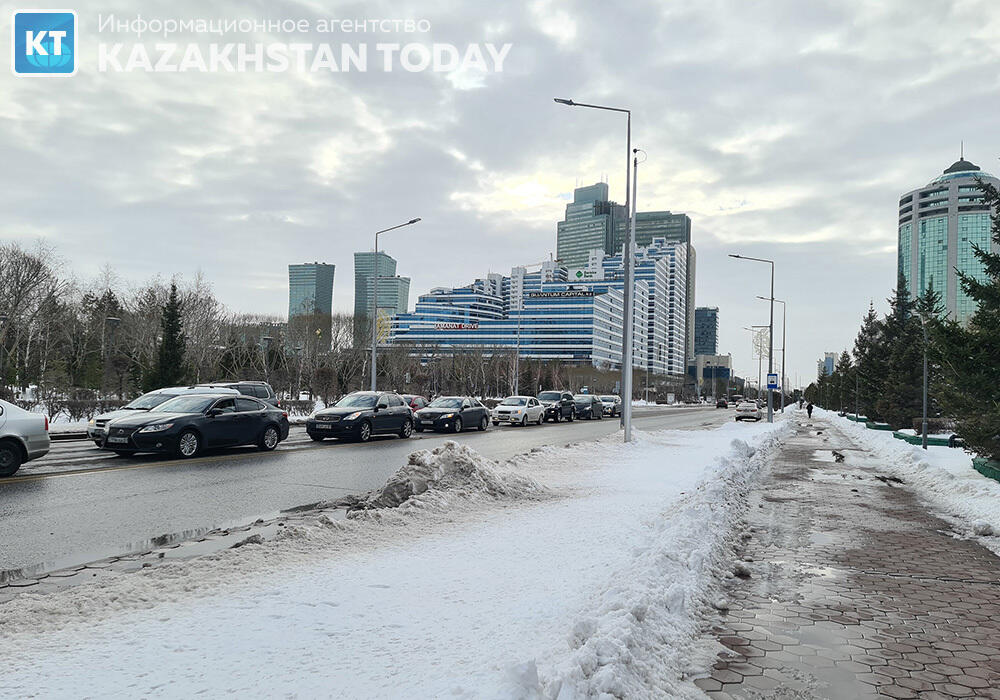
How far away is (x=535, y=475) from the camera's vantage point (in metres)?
12.7

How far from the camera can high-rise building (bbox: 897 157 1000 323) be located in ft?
246

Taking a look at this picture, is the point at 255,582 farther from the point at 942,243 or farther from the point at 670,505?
the point at 942,243

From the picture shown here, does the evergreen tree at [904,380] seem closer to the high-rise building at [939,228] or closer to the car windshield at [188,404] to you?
the car windshield at [188,404]

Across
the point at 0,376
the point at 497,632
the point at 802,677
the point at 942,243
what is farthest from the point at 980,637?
the point at 942,243

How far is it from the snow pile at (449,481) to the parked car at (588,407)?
3333 cm

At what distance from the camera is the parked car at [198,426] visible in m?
14.2

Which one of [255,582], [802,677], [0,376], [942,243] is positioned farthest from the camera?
[942,243]

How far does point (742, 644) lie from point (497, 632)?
71.8 inches

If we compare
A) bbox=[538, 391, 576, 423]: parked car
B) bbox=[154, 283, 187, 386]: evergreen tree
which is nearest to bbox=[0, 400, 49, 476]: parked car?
bbox=[154, 283, 187, 386]: evergreen tree

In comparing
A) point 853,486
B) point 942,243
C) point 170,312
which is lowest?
point 853,486

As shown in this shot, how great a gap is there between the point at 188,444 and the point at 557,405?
90.6 ft

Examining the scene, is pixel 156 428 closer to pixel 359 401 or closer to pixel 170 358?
pixel 359 401

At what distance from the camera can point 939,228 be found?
88.9 metres

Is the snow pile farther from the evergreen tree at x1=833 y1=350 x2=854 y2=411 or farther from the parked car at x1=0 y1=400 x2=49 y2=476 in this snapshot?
the evergreen tree at x1=833 y1=350 x2=854 y2=411
